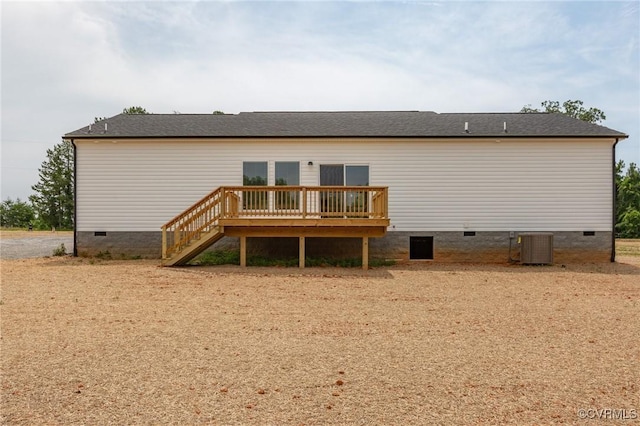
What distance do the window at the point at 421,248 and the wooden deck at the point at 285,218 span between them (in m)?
2.49

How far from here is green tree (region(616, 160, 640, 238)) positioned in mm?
35250

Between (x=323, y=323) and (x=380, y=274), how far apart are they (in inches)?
211

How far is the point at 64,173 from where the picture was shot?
44.3 metres

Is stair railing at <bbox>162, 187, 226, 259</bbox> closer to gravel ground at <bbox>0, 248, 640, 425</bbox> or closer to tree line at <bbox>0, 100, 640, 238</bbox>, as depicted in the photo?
gravel ground at <bbox>0, 248, 640, 425</bbox>

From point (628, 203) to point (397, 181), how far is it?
117 ft

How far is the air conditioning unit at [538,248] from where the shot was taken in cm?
1351

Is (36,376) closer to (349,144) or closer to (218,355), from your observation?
(218,355)

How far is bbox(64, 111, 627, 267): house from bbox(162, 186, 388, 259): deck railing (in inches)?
44.2

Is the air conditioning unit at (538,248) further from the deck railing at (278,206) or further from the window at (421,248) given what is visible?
the deck railing at (278,206)

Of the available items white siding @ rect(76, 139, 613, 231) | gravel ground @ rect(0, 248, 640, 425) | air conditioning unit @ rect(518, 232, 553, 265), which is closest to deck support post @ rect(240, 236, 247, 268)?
white siding @ rect(76, 139, 613, 231)

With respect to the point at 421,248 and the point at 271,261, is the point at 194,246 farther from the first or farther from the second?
the point at 421,248

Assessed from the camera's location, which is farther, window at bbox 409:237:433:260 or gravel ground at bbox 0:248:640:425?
window at bbox 409:237:433:260

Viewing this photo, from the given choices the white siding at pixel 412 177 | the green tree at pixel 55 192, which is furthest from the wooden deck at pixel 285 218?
the green tree at pixel 55 192

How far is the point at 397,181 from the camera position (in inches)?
561
